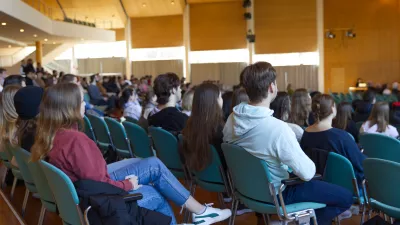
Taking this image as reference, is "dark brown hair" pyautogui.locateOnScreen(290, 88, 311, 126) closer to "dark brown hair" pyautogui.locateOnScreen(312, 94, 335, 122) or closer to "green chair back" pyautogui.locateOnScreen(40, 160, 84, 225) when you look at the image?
"dark brown hair" pyautogui.locateOnScreen(312, 94, 335, 122)

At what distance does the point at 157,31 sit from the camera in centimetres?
2259

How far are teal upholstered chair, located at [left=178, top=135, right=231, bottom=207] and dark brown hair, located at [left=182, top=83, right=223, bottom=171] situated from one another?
6 centimetres

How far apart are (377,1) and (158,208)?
21105mm

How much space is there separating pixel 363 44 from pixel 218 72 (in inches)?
278

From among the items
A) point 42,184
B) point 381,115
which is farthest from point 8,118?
point 381,115

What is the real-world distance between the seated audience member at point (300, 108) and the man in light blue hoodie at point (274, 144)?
185cm

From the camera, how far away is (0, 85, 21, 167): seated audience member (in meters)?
3.63

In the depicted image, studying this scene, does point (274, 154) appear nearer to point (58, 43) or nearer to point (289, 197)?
point (289, 197)

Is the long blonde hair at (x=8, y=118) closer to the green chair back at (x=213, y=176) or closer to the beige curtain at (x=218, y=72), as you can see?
the green chair back at (x=213, y=176)

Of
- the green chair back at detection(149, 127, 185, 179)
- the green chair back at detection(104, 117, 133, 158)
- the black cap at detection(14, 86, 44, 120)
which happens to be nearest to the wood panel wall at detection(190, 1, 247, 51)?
the green chair back at detection(104, 117, 133, 158)

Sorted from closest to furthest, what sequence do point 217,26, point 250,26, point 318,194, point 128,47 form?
point 318,194
point 250,26
point 217,26
point 128,47

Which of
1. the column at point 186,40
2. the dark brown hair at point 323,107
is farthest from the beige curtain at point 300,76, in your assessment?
the dark brown hair at point 323,107

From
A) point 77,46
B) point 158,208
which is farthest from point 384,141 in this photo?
point 77,46

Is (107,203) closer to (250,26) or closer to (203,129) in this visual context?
(203,129)
